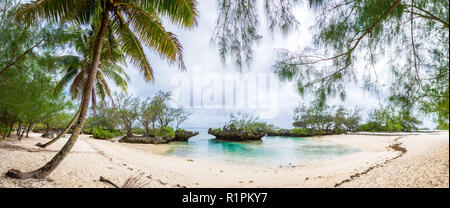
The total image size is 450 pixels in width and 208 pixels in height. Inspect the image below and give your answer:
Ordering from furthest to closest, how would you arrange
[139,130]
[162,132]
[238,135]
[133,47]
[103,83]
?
[238,135]
[162,132]
[139,130]
[103,83]
[133,47]

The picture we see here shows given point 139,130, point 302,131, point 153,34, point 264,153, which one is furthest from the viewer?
point 302,131

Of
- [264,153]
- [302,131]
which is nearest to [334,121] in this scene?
[302,131]

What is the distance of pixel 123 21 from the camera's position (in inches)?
141

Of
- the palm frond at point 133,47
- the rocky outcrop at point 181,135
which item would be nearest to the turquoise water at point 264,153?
the rocky outcrop at point 181,135

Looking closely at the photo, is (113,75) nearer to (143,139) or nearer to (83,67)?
(83,67)

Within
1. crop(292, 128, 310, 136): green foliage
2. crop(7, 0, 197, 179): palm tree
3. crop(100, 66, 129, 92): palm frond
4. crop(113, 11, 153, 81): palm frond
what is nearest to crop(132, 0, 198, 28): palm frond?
crop(7, 0, 197, 179): palm tree

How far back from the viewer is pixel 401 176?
2.70 metres

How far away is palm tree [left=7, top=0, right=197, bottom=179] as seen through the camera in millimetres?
2801

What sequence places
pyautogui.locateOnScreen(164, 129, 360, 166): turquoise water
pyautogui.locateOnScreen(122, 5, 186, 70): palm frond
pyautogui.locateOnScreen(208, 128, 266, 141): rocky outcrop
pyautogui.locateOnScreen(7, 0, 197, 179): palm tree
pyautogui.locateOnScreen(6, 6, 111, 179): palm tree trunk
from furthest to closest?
pyautogui.locateOnScreen(208, 128, 266, 141): rocky outcrop < pyautogui.locateOnScreen(164, 129, 360, 166): turquoise water < pyautogui.locateOnScreen(122, 5, 186, 70): palm frond < pyautogui.locateOnScreen(7, 0, 197, 179): palm tree < pyautogui.locateOnScreen(6, 6, 111, 179): palm tree trunk

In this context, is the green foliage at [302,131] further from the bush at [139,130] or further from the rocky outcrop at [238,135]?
the bush at [139,130]

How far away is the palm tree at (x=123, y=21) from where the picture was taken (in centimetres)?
280

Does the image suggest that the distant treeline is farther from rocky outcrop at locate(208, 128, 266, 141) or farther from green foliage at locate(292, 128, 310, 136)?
green foliage at locate(292, 128, 310, 136)
